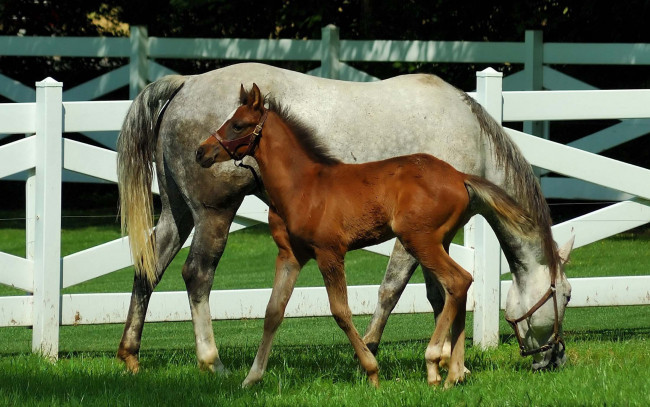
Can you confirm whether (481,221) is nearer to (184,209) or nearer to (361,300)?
(361,300)

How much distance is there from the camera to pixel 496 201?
5.43m

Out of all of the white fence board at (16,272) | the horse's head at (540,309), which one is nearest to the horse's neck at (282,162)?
the horse's head at (540,309)

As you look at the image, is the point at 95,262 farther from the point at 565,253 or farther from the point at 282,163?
the point at 565,253

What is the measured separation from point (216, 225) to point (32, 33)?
1278 cm

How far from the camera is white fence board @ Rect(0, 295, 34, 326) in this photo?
6.83m

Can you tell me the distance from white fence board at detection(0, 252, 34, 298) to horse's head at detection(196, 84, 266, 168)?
77.6 inches

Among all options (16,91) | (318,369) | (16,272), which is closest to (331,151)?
(318,369)

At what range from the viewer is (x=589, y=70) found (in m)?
15.5

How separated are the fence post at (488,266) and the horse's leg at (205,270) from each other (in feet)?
6.23

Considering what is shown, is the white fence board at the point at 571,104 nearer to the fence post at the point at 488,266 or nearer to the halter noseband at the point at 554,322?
the fence post at the point at 488,266

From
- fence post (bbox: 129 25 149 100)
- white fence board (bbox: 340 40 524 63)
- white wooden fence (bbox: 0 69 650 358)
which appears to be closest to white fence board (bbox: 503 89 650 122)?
white wooden fence (bbox: 0 69 650 358)

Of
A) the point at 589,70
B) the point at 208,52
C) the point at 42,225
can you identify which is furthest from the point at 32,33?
the point at 42,225

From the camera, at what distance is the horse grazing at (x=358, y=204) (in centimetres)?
536

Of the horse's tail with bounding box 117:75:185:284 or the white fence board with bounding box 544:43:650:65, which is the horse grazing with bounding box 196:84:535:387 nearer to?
the horse's tail with bounding box 117:75:185:284
